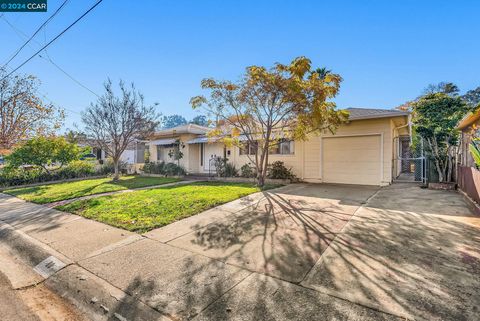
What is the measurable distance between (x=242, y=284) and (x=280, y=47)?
998 centimetres

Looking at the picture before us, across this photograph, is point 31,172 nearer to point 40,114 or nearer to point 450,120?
point 40,114

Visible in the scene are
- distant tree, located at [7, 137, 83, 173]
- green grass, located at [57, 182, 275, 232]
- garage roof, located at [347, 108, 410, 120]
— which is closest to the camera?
green grass, located at [57, 182, 275, 232]

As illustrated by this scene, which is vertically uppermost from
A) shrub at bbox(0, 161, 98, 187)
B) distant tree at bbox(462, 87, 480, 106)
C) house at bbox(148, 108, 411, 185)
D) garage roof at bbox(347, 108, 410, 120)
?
distant tree at bbox(462, 87, 480, 106)

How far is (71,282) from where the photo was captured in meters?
3.20

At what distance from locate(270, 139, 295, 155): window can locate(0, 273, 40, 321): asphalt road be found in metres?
10.9

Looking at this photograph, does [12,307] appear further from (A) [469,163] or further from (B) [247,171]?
(A) [469,163]

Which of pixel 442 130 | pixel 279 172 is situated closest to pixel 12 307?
pixel 279 172

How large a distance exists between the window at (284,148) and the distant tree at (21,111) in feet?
49.7

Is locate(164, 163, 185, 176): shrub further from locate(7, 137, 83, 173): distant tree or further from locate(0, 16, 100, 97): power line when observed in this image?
locate(7, 137, 83, 173): distant tree

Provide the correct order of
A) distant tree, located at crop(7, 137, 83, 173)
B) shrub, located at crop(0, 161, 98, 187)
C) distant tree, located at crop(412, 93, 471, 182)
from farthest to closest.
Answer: distant tree, located at crop(7, 137, 83, 173) < shrub, located at crop(0, 161, 98, 187) < distant tree, located at crop(412, 93, 471, 182)

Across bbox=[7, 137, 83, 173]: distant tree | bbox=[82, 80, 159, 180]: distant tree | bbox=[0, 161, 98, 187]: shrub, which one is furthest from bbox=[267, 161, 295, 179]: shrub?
bbox=[7, 137, 83, 173]: distant tree

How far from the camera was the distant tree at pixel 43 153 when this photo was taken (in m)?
13.8

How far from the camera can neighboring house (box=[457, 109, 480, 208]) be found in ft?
20.0

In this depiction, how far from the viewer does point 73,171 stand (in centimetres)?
1594
